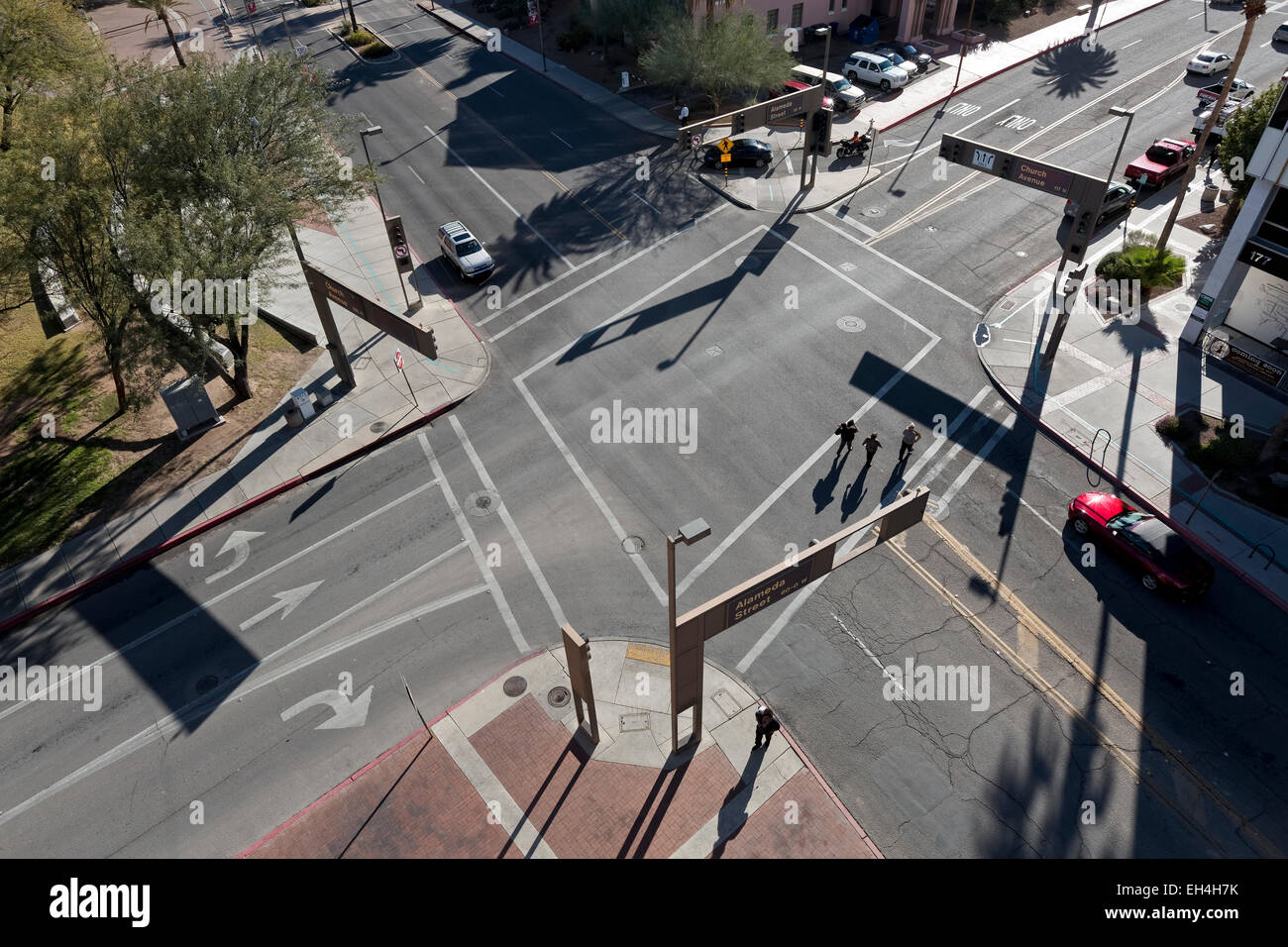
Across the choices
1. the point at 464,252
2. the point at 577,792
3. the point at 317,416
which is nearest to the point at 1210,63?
the point at 464,252

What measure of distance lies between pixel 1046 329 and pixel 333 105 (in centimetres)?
4612

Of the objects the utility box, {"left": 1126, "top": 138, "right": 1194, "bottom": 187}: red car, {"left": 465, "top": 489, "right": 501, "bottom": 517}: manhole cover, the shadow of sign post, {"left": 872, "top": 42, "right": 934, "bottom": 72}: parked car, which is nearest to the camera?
the shadow of sign post

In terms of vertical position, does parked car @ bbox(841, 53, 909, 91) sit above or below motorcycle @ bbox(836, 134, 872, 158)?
above

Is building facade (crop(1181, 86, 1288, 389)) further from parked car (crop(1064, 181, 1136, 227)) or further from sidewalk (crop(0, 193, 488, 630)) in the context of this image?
sidewalk (crop(0, 193, 488, 630))

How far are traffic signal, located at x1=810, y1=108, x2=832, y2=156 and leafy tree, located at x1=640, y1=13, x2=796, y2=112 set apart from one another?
799cm

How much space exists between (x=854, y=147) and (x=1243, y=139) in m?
17.3

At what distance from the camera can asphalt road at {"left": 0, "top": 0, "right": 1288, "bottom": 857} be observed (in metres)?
17.7

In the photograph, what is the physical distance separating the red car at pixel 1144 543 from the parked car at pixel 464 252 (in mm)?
25170

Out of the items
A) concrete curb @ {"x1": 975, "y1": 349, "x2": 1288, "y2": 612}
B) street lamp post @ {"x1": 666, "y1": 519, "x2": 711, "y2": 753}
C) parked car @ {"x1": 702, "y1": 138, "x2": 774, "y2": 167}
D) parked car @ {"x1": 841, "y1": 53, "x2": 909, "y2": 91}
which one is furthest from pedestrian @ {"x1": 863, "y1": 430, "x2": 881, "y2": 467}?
parked car @ {"x1": 841, "y1": 53, "x2": 909, "y2": 91}

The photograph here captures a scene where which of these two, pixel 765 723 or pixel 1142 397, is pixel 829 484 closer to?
pixel 765 723

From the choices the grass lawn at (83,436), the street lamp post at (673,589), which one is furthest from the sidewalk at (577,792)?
the grass lawn at (83,436)

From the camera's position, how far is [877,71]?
4866 centimetres
